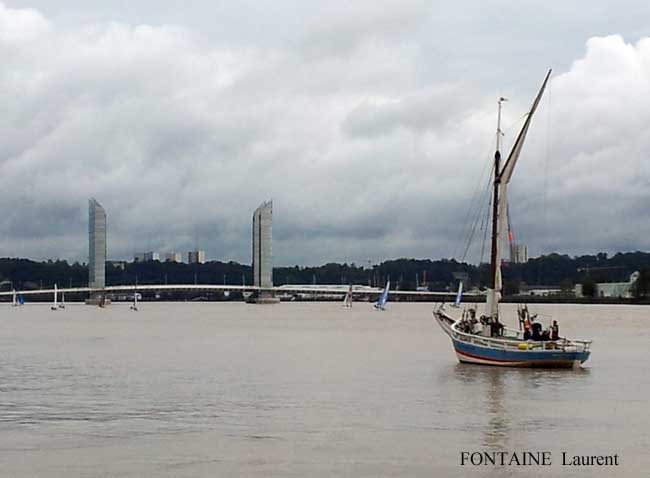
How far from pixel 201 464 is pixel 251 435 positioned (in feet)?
13.3

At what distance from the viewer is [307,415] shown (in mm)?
30312

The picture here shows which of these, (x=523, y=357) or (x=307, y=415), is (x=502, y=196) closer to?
(x=523, y=357)

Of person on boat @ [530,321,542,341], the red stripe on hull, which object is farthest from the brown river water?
person on boat @ [530,321,542,341]

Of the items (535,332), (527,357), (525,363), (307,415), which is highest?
(535,332)

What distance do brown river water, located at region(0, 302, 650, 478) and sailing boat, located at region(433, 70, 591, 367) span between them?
64 centimetres

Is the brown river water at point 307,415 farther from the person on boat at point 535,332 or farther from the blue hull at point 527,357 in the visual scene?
the person on boat at point 535,332

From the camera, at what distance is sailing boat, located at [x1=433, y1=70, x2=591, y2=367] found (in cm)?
4378

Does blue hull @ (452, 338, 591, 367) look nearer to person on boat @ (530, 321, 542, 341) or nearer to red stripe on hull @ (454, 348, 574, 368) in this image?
red stripe on hull @ (454, 348, 574, 368)

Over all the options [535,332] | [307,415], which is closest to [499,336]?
[535,332]

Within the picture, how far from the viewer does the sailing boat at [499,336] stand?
43.8m

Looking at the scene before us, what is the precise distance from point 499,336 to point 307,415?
17563 mm

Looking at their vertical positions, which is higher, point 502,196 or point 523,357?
point 502,196

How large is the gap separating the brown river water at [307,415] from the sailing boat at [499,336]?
2.11 feet

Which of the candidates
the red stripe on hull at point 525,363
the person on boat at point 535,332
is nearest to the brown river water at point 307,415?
the red stripe on hull at point 525,363
